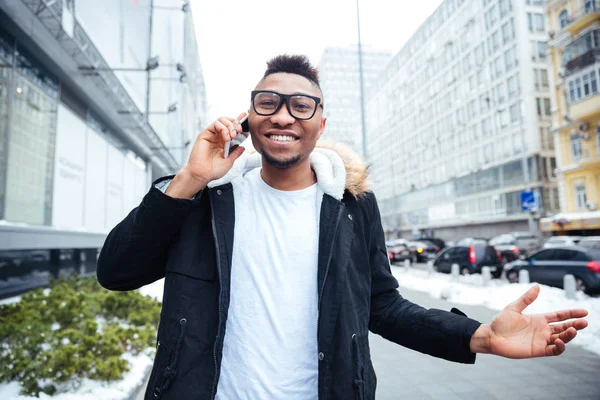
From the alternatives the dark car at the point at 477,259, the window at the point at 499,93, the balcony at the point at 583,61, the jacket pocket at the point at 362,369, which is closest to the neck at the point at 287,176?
the jacket pocket at the point at 362,369

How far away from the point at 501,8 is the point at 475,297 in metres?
43.8

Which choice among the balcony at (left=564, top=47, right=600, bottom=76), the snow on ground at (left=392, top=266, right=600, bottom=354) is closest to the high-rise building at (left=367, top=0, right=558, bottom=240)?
the balcony at (left=564, top=47, right=600, bottom=76)

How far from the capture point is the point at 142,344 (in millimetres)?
5336

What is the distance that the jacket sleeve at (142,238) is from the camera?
1597 millimetres

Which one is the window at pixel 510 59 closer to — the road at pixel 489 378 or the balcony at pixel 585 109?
the balcony at pixel 585 109

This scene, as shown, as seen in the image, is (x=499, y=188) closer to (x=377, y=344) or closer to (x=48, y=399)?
(x=377, y=344)

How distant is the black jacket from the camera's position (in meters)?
1.57

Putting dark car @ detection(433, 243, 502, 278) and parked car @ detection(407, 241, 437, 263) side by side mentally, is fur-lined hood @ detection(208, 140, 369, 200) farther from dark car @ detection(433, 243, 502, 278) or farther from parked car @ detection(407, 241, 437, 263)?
parked car @ detection(407, 241, 437, 263)

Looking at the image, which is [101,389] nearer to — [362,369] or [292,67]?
[362,369]

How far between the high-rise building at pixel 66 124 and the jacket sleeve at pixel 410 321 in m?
6.74

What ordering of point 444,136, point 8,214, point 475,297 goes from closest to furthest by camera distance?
1. point 8,214
2. point 475,297
3. point 444,136

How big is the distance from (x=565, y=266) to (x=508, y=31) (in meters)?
39.5

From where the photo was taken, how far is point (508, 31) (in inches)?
1692

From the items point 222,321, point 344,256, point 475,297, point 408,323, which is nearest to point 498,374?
point 408,323
